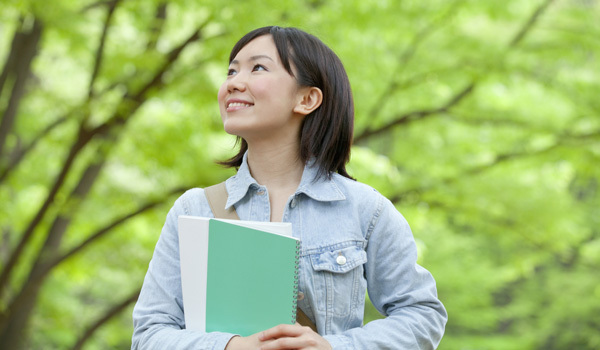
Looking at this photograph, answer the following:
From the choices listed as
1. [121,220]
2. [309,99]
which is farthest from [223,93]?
[121,220]

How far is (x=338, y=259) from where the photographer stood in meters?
1.54

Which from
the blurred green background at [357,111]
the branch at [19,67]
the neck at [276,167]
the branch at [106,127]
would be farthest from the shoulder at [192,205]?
the branch at [19,67]

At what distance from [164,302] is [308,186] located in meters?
0.44

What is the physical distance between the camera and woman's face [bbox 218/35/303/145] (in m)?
1.62

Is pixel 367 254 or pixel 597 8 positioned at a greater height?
pixel 597 8

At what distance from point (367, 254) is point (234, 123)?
45cm

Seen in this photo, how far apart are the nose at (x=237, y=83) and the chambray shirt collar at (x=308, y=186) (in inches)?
8.2

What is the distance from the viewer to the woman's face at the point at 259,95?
162 centimetres

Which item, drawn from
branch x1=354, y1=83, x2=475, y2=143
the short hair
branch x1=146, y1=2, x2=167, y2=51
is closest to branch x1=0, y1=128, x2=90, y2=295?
branch x1=146, y1=2, x2=167, y2=51

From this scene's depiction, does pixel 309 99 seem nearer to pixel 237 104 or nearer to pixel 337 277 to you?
pixel 237 104

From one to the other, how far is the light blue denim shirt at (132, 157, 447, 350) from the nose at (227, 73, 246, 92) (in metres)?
0.22

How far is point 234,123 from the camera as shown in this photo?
5.31ft

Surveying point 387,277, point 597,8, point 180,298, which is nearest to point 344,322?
point 387,277

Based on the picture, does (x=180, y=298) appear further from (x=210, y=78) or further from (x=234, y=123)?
(x=210, y=78)
